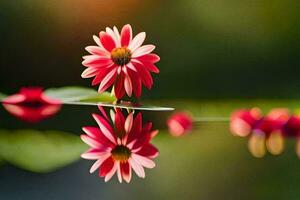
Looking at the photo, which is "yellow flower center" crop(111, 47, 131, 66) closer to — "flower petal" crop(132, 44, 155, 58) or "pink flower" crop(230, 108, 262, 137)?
"flower petal" crop(132, 44, 155, 58)

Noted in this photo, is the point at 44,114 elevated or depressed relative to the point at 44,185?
elevated

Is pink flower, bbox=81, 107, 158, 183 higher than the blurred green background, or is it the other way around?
the blurred green background

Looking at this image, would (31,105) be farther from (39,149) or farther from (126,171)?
(126,171)

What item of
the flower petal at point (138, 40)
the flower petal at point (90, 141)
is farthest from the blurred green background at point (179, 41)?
the flower petal at point (90, 141)

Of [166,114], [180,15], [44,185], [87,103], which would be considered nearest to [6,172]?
[44,185]

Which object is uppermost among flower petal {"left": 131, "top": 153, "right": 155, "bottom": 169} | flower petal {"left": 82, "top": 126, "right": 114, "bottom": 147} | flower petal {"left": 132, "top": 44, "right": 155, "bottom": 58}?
flower petal {"left": 132, "top": 44, "right": 155, "bottom": 58}

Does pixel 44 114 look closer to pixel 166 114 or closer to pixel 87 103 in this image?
pixel 87 103

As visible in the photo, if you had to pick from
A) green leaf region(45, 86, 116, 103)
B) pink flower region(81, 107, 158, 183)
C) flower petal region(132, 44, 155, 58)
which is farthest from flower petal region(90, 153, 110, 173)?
flower petal region(132, 44, 155, 58)

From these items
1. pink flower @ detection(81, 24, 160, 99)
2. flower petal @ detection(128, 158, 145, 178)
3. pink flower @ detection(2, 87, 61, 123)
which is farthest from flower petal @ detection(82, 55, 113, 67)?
flower petal @ detection(128, 158, 145, 178)
